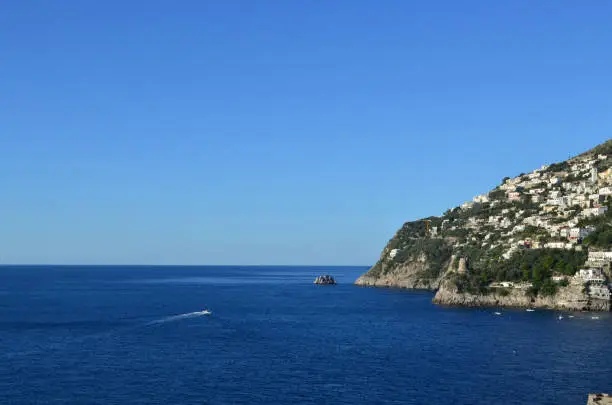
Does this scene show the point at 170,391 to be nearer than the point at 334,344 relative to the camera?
Yes

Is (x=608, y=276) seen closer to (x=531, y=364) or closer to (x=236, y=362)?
(x=531, y=364)

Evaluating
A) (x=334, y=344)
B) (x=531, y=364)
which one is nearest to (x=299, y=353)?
(x=334, y=344)

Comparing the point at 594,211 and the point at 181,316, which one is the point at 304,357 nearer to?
the point at 181,316

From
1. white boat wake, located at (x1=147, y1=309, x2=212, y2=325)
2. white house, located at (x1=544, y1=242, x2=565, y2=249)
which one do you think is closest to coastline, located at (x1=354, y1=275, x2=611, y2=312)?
white house, located at (x1=544, y1=242, x2=565, y2=249)

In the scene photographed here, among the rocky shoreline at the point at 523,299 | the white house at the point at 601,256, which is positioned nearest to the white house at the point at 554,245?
the white house at the point at 601,256

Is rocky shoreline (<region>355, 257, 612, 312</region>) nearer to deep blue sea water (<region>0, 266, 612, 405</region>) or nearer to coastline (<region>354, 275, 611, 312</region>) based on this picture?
coastline (<region>354, 275, 611, 312</region>)

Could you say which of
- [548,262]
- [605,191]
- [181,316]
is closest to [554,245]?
[548,262]

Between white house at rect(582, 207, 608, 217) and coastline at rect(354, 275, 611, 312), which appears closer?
coastline at rect(354, 275, 611, 312)

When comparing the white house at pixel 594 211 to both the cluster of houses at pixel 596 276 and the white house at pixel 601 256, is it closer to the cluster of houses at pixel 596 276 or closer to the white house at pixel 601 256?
the cluster of houses at pixel 596 276
